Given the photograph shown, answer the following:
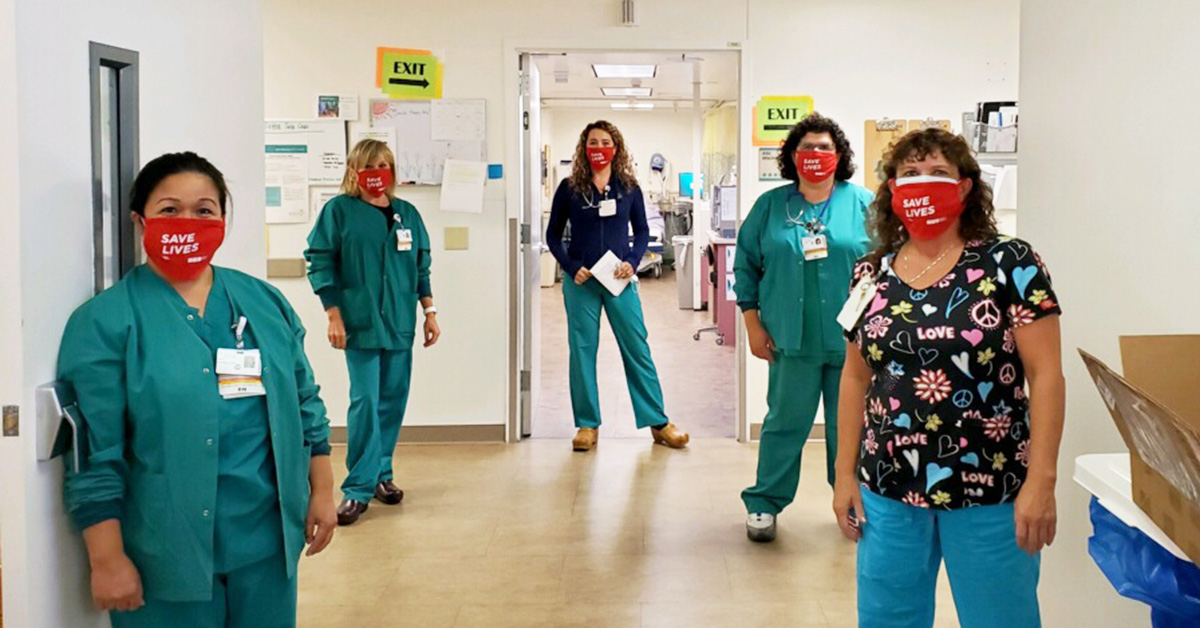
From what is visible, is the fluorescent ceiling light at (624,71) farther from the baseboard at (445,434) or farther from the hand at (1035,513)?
the hand at (1035,513)

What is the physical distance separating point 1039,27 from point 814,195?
129 centimetres

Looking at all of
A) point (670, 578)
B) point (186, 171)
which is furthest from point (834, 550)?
point (186, 171)

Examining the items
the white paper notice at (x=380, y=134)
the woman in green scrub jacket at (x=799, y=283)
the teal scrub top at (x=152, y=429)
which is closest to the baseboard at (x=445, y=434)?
the white paper notice at (x=380, y=134)

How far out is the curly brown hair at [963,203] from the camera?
7.43 feet

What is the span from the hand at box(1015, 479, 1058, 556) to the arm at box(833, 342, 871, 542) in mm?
355

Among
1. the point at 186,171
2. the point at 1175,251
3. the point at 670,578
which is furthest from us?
the point at 670,578

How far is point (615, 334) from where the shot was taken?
19.0ft

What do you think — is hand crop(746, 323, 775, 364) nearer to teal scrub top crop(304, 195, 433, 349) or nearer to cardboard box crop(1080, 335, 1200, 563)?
teal scrub top crop(304, 195, 433, 349)

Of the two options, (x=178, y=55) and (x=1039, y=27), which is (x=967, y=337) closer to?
(x=1039, y=27)

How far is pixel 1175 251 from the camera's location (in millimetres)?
2242

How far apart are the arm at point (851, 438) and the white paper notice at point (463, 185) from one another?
3672mm

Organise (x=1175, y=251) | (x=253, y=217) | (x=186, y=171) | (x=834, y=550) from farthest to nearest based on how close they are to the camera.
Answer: (x=834, y=550), (x=253, y=217), (x=1175, y=251), (x=186, y=171)

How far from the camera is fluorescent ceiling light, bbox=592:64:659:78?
11.2 m

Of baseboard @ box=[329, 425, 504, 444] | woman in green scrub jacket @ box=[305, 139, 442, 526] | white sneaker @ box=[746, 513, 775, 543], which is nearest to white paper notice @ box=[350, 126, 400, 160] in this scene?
woman in green scrub jacket @ box=[305, 139, 442, 526]
